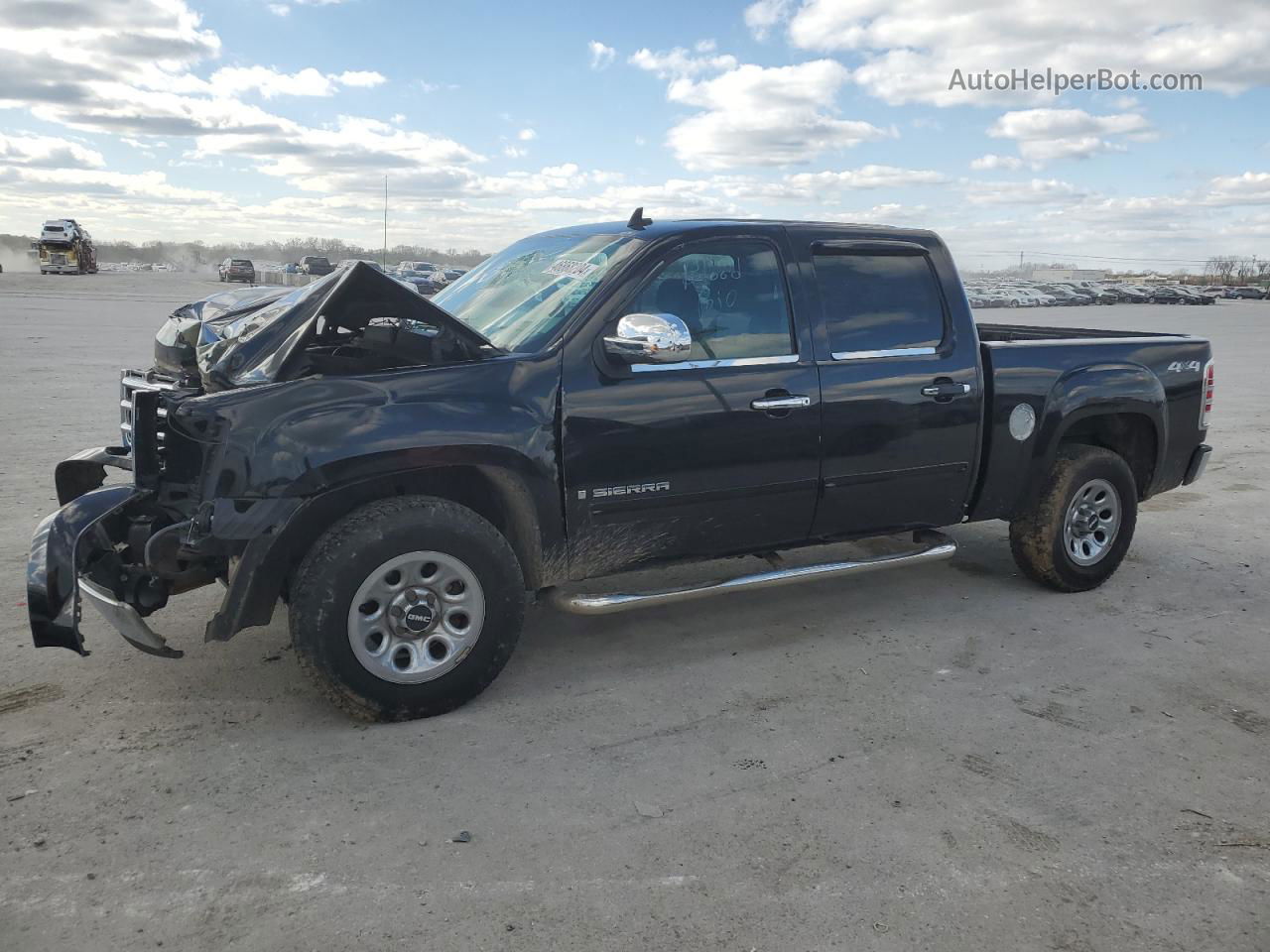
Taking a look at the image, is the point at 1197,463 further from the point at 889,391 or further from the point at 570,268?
the point at 570,268

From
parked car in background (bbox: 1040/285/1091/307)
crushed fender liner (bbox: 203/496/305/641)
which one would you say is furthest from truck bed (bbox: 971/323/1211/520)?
parked car in background (bbox: 1040/285/1091/307)

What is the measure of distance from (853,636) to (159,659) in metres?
3.20

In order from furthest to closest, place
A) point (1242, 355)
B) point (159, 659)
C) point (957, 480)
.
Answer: point (1242, 355)
point (957, 480)
point (159, 659)

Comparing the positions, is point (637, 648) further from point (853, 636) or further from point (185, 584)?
point (185, 584)

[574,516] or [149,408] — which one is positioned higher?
[149,408]

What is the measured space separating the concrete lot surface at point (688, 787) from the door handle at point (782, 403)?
3.80 ft

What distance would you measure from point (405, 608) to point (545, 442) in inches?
33.4

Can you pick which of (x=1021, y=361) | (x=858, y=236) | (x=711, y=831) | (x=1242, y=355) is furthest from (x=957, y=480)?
(x=1242, y=355)

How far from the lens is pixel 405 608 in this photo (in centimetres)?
381

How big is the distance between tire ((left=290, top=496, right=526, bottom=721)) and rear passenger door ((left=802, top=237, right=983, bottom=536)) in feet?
5.52

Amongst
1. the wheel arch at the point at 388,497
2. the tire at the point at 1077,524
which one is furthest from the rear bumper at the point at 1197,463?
the wheel arch at the point at 388,497

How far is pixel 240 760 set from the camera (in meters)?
3.57

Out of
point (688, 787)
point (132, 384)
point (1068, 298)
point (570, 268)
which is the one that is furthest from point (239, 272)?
point (688, 787)

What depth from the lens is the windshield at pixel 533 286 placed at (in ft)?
14.2
